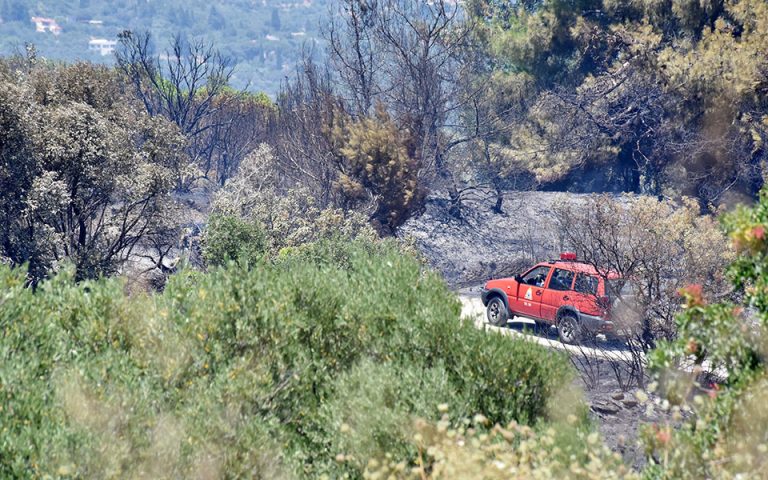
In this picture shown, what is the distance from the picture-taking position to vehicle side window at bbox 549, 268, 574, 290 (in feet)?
57.6

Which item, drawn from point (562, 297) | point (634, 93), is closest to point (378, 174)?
point (562, 297)

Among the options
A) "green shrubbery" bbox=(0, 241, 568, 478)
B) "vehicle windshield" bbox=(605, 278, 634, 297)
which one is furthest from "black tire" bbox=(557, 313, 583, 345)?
"green shrubbery" bbox=(0, 241, 568, 478)

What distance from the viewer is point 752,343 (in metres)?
4.40

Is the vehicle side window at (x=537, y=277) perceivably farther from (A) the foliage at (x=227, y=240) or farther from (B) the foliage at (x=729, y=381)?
(B) the foliage at (x=729, y=381)

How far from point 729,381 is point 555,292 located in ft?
43.7

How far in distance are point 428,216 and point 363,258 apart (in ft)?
76.9

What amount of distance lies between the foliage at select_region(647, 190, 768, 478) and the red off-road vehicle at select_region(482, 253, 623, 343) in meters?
9.85

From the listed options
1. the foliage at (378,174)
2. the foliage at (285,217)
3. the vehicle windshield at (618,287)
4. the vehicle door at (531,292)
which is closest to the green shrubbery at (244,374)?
the vehicle windshield at (618,287)

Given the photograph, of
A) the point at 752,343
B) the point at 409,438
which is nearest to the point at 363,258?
the point at 409,438

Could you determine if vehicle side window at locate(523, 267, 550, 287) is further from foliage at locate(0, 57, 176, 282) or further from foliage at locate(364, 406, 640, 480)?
foliage at locate(364, 406, 640, 480)

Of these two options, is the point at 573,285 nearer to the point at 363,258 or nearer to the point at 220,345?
the point at 363,258

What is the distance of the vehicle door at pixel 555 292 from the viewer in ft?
57.4

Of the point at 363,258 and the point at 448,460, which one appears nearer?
the point at 448,460

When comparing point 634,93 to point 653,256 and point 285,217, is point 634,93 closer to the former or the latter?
point 285,217
